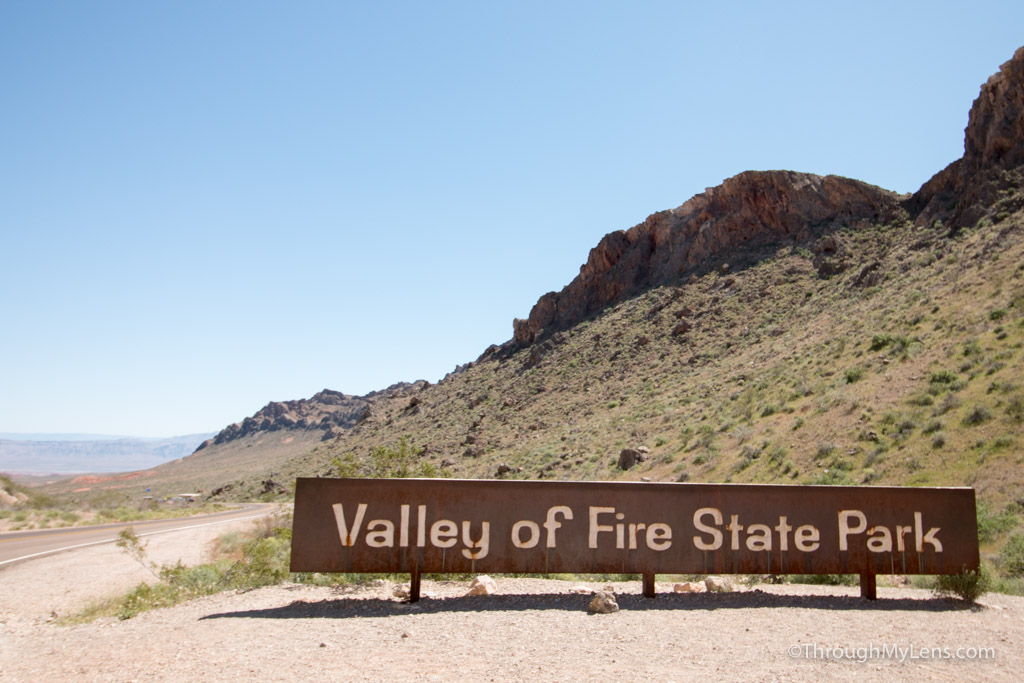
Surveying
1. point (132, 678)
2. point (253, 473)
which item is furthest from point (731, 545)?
point (253, 473)

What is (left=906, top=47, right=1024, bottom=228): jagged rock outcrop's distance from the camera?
144 ft

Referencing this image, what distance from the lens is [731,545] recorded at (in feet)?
29.3

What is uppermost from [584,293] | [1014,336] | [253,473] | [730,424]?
[584,293]

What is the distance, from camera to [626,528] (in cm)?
895

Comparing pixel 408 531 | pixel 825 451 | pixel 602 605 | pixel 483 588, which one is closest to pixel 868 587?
pixel 602 605

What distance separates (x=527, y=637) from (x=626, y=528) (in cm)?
257

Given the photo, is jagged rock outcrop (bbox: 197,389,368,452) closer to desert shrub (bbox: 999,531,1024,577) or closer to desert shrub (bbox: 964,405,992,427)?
desert shrub (bbox: 964,405,992,427)

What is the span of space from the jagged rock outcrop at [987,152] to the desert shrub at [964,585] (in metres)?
42.9

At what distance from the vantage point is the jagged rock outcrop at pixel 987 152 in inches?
1722

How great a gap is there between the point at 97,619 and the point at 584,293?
223 feet

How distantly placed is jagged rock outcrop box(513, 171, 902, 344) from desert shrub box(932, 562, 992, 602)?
57.1 m

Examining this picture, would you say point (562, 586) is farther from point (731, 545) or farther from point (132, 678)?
point (132, 678)

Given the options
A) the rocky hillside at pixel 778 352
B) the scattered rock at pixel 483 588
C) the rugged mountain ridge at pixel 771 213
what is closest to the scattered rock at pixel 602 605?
the scattered rock at pixel 483 588

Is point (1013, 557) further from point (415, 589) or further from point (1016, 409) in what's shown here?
point (415, 589)
